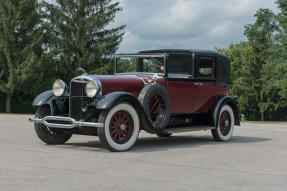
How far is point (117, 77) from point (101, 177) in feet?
12.9

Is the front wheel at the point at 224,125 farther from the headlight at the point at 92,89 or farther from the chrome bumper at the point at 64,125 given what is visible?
the chrome bumper at the point at 64,125

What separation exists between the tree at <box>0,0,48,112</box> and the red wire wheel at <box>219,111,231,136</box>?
27439 mm

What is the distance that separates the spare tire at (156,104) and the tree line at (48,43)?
28528 mm

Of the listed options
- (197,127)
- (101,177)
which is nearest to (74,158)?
(101,177)

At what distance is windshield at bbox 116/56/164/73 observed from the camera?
11.1m

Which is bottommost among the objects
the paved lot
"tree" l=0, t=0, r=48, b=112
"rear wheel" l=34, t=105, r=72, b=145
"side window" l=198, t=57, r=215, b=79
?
the paved lot

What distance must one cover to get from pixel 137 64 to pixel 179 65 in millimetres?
1281

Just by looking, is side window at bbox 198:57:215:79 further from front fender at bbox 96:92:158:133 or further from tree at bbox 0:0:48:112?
tree at bbox 0:0:48:112

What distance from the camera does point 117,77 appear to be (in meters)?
9.80

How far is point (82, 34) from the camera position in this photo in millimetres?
42500

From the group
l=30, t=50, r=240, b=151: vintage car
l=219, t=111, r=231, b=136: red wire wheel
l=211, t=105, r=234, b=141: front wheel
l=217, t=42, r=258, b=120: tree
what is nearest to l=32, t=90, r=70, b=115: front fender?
l=30, t=50, r=240, b=151: vintage car

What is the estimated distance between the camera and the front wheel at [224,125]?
38.3 feet

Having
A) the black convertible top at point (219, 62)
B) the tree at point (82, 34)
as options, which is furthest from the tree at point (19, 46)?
the black convertible top at point (219, 62)

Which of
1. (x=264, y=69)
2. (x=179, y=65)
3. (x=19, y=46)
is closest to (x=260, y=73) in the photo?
(x=264, y=69)
